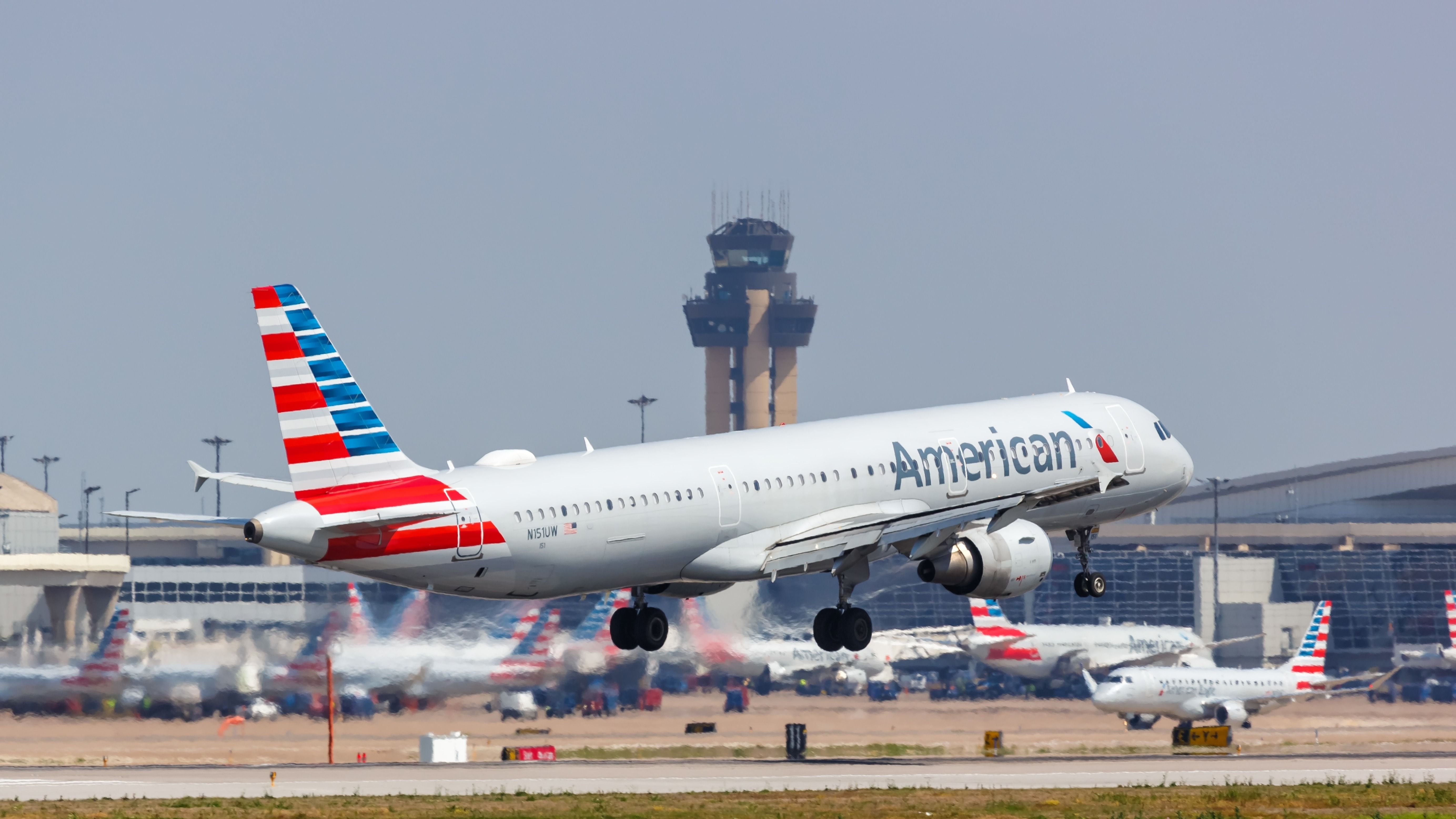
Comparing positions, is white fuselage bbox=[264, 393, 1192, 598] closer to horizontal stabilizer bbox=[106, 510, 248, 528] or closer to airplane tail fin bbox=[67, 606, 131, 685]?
horizontal stabilizer bbox=[106, 510, 248, 528]

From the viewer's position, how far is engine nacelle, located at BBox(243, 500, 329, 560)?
41875mm

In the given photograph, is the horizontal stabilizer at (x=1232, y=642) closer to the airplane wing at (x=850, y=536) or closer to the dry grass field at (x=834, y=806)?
the dry grass field at (x=834, y=806)

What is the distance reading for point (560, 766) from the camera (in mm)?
69750

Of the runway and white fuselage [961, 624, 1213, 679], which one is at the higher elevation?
white fuselage [961, 624, 1213, 679]

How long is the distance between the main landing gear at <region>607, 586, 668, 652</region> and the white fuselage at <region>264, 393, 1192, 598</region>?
2428 mm

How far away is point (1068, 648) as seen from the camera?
10275 cm

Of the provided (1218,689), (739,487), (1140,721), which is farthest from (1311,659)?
(739,487)

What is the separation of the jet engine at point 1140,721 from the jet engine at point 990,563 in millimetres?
45319

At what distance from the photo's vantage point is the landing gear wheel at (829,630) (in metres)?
52.1

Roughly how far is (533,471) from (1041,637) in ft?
200

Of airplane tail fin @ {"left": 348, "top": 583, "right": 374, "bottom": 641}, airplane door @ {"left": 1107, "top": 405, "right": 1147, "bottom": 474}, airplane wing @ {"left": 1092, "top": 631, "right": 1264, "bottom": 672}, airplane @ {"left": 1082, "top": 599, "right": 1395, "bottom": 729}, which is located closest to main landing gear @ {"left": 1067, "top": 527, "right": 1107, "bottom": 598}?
airplane door @ {"left": 1107, "top": 405, "right": 1147, "bottom": 474}

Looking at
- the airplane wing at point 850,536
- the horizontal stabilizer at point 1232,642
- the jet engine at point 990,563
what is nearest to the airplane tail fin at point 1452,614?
the horizontal stabilizer at point 1232,642

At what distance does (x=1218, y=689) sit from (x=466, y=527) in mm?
61431

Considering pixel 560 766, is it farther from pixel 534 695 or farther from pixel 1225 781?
pixel 1225 781
